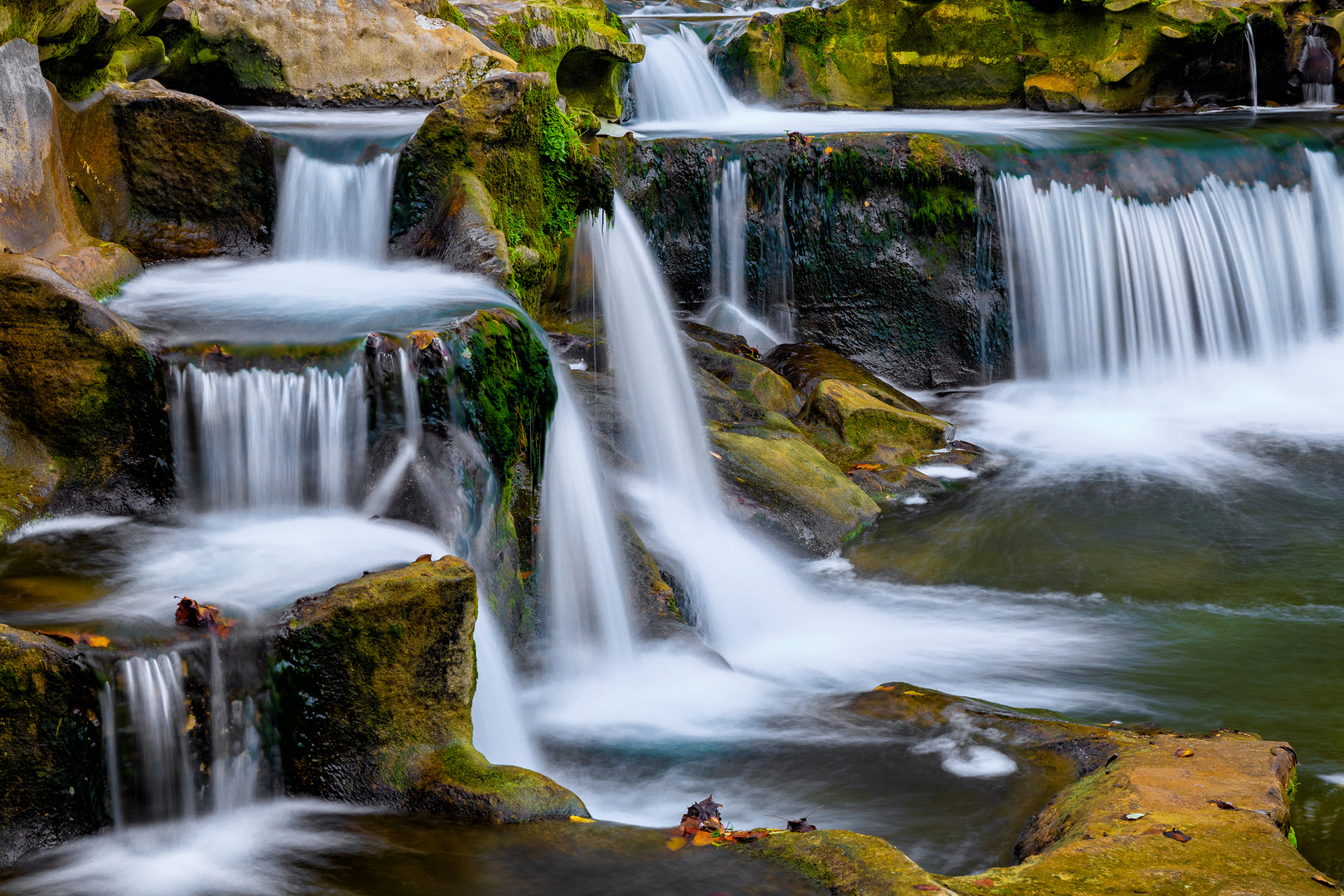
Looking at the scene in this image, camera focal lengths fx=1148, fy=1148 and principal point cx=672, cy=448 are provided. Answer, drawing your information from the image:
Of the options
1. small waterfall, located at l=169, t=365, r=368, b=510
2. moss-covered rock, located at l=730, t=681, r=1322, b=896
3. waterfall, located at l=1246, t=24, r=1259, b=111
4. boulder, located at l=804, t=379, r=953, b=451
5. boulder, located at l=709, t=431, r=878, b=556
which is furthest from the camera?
waterfall, located at l=1246, t=24, r=1259, b=111

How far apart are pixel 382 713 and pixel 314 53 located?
7.68 meters

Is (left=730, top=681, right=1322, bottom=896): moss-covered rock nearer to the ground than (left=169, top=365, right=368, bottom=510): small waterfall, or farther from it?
nearer to the ground

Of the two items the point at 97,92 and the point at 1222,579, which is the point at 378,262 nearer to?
the point at 97,92

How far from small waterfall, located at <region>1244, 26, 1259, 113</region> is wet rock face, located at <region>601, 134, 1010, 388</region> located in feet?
20.8

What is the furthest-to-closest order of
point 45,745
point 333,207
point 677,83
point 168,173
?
point 677,83
point 333,207
point 168,173
point 45,745

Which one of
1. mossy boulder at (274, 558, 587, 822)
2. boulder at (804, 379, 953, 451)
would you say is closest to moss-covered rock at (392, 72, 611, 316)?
boulder at (804, 379, 953, 451)

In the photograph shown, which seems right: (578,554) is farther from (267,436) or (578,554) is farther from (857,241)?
(857,241)

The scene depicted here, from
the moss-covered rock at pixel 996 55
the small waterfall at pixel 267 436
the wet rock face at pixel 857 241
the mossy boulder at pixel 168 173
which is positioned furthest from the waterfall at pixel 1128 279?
the small waterfall at pixel 267 436

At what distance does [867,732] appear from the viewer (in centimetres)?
506

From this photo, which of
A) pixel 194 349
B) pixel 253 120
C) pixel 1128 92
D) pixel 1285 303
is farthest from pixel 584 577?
pixel 1128 92

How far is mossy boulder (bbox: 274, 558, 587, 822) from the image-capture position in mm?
3855

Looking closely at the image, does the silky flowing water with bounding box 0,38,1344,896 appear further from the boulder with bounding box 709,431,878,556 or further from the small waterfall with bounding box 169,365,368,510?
the boulder with bounding box 709,431,878,556

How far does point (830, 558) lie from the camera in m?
7.88

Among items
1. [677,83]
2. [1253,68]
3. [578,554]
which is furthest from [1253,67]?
[578,554]
